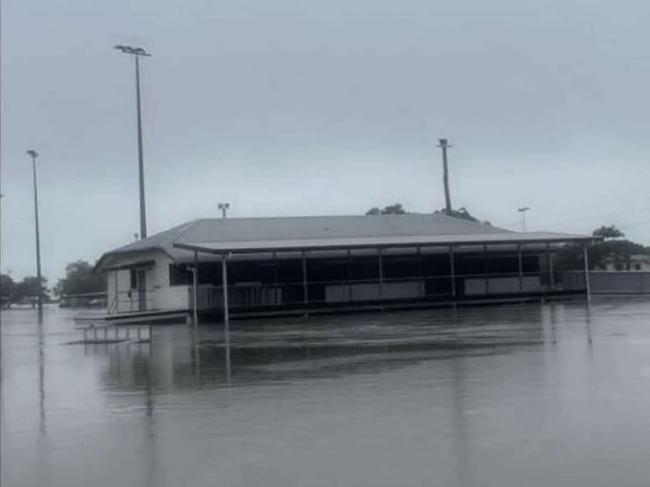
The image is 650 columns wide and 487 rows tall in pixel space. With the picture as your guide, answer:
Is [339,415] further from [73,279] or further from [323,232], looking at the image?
[323,232]

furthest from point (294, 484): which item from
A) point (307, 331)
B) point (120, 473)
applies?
point (307, 331)

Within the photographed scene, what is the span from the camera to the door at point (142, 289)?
42719mm

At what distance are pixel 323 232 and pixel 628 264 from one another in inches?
1324

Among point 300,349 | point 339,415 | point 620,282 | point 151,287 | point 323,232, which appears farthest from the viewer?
point 620,282

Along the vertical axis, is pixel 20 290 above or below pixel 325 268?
below

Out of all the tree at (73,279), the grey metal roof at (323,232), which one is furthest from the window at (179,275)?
the tree at (73,279)

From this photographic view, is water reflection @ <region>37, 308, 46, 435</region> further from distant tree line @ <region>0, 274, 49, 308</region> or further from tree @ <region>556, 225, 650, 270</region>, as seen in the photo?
tree @ <region>556, 225, 650, 270</region>

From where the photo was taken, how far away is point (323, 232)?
4528 centimetres

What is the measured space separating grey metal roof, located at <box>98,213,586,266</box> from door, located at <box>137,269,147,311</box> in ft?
3.86

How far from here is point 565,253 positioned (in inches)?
1989

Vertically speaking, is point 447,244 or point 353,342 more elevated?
point 447,244

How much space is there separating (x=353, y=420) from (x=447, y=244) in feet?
97.2

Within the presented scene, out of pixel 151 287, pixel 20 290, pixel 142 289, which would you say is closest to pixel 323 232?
pixel 151 287

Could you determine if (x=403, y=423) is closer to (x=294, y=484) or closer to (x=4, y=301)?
(x=294, y=484)
